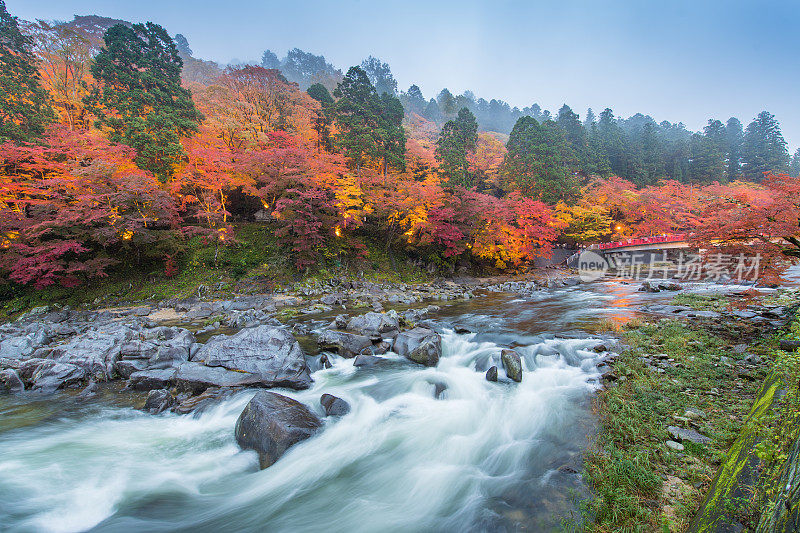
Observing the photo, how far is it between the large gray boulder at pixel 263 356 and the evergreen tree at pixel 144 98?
50.6ft

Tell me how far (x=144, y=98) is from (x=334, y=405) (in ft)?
75.8

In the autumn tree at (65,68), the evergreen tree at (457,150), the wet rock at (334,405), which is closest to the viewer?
the wet rock at (334,405)

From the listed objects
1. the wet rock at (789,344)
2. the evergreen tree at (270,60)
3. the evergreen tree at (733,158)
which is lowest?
the wet rock at (789,344)

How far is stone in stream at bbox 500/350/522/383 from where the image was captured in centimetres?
653

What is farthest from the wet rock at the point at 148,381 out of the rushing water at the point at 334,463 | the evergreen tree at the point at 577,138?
the evergreen tree at the point at 577,138

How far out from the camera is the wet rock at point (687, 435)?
3432mm

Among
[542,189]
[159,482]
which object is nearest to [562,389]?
[159,482]

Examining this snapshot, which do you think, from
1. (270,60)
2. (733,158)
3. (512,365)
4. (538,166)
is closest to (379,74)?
(270,60)

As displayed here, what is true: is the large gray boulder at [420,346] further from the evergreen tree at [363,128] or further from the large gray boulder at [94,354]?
the evergreen tree at [363,128]

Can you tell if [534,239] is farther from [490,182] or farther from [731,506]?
[731,506]

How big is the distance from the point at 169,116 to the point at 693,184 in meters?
54.3

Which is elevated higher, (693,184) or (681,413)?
(693,184)

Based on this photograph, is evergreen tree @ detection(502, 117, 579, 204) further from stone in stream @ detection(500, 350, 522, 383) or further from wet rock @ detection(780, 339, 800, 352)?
stone in stream @ detection(500, 350, 522, 383)

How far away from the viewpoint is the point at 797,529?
1542 millimetres
